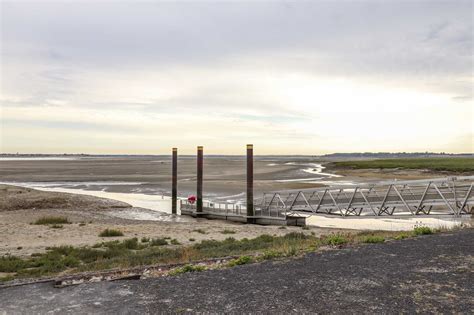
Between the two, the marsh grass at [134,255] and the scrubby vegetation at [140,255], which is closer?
the scrubby vegetation at [140,255]

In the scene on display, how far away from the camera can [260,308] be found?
6.60m

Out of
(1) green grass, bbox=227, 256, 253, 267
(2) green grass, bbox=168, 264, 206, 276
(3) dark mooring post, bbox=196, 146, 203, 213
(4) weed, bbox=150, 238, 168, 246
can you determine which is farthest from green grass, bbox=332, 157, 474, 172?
(2) green grass, bbox=168, 264, 206, 276

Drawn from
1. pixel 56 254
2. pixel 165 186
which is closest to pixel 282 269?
pixel 56 254

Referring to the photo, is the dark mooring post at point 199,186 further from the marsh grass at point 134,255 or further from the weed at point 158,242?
the marsh grass at point 134,255

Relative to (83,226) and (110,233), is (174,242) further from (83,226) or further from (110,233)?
(83,226)

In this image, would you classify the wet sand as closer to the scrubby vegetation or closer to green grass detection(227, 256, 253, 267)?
the scrubby vegetation

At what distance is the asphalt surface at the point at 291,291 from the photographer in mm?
6613

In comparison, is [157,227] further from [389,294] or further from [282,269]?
[389,294]

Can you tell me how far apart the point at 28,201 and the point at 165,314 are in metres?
28.4

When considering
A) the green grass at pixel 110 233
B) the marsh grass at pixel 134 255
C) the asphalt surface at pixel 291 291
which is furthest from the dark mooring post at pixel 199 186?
the asphalt surface at pixel 291 291

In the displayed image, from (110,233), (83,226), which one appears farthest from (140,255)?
(83,226)

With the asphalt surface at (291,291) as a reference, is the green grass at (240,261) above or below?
below

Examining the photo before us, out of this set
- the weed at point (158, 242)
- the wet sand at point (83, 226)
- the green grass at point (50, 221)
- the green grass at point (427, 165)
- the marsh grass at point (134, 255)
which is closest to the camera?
the marsh grass at point (134, 255)

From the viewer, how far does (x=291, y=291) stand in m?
7.42
